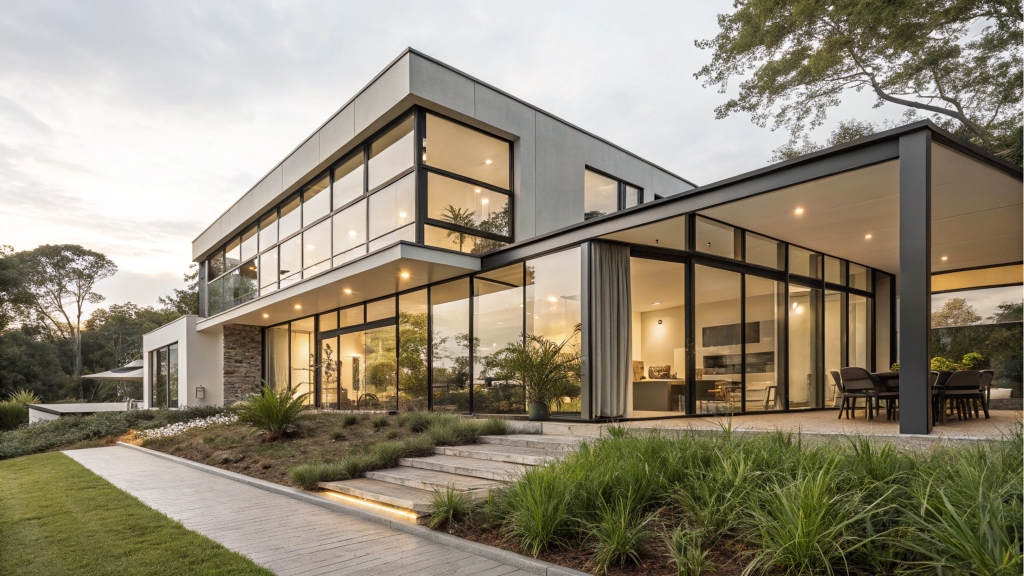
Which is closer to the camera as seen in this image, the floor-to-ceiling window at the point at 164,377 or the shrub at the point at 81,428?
the shrub at the point at 81,428

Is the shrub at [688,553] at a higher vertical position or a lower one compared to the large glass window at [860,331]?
lower

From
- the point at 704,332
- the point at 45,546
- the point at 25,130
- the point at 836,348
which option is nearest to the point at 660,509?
the point at 45,546

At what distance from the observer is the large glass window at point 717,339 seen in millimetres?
9227

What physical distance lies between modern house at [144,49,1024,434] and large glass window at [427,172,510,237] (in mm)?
46

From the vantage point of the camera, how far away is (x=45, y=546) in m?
4.11

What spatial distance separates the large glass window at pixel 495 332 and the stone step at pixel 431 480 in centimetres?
331

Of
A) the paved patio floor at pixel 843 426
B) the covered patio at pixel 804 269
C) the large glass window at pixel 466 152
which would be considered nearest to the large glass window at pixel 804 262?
the covered patio at pixel 804 269

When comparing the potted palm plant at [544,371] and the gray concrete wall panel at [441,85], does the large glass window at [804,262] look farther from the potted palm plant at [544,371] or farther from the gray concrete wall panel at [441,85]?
the gray concrete wall panel at [441,85]

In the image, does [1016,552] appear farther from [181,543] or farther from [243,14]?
[243,14]

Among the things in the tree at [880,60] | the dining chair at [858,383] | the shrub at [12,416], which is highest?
the tree at [880,60]

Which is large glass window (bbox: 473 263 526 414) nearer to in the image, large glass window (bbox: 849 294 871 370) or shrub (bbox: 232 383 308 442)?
shrub (bbox: 232 383 308 442)

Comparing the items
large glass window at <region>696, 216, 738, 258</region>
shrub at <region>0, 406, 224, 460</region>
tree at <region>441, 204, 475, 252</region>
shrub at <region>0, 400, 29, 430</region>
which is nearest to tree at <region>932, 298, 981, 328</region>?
large glass window at <region>696, 216, 738, 258</region>

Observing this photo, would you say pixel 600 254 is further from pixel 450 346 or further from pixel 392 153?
pixel 392 153

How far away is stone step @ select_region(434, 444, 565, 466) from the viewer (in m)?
5.86
